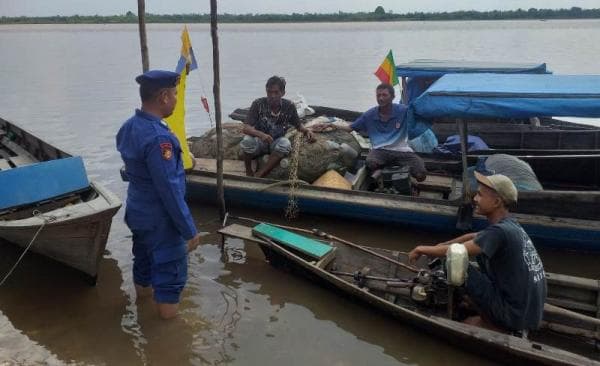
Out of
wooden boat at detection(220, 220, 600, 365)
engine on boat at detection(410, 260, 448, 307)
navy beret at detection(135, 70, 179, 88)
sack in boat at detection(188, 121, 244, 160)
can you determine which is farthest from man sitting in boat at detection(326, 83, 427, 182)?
navy beret at detection(135, 70, 179, 88)

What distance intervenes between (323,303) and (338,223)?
198 centimetres

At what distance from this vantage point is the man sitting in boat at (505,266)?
373 centimetres

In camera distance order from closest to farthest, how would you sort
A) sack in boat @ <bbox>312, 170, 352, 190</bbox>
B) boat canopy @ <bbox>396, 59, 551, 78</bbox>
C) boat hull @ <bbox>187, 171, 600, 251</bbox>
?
boat hull @ <bbox>187, 171, 600, 251</bbox> < sack in boat @ <bbox>312, 170, 352, 190</bbox> < boat canopy @ <bbox>396, 59, 551, 78</bbox>

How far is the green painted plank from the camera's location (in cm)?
532

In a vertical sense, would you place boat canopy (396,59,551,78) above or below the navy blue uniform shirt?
above

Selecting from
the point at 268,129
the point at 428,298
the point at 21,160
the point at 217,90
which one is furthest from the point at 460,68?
the point at 21,160

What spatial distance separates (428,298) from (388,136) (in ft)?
10.1

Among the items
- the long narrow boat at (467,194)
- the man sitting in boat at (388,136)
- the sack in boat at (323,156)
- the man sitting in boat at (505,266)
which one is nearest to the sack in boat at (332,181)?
the sack in boat at (323,156)

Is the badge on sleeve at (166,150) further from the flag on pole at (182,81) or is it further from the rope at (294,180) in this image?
the rope at (294,180)

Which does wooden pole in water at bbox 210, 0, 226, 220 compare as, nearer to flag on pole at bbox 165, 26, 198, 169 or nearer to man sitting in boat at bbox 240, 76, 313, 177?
flag on pole at bbox 165, 26, 198, 169

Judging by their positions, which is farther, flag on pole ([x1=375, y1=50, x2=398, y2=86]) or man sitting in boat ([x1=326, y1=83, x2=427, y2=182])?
flag on pole ([x1=375, y1=50, x2=398, y2=86])

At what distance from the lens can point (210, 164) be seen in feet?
26.2

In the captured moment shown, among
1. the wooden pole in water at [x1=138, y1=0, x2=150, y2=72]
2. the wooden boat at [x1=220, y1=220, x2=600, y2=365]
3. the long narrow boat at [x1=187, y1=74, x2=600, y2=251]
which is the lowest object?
the wooden boat at [x1=220, y1=220, x2=600, y2=365]

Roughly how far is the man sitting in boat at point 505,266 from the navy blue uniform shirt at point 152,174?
2200 mm
